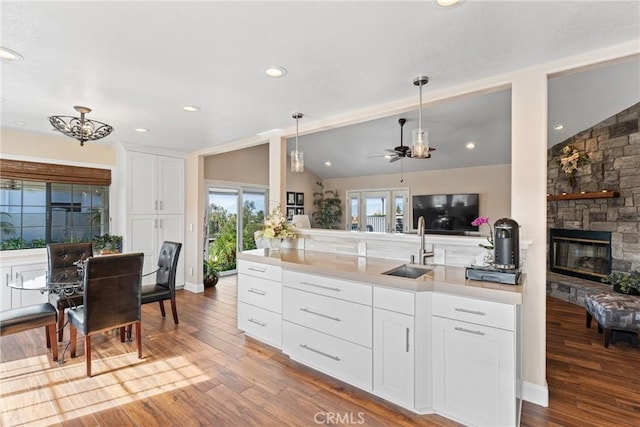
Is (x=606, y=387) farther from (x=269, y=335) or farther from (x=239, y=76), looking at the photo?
(x=239, y=76)

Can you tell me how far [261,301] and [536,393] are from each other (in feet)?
7.74

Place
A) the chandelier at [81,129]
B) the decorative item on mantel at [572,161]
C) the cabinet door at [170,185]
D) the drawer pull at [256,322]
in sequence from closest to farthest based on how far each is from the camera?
the chandelier at [81,129] < the drawer pull at [256,322] < the decorative item on mantel at [572,161] < the cabinet door at [170,185]

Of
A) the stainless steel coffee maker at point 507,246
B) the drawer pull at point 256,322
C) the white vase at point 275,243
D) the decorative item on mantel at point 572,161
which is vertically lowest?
the drawer pull at point 256,322

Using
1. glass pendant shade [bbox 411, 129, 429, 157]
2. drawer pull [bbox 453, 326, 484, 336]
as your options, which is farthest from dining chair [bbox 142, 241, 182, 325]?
drawer pull [bbox 453, 326, 484, 336]

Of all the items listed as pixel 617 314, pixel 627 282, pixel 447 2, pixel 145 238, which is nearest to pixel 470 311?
pixel 447 2

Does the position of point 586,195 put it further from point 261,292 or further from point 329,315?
point 261,292

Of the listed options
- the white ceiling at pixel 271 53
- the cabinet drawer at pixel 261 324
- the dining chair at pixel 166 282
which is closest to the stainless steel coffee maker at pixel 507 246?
the white ceiling at pixel 271 53

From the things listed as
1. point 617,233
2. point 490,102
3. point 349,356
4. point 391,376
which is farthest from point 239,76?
point 617,233

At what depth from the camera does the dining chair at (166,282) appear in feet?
11.6

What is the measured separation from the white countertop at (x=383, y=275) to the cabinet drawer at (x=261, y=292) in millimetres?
211

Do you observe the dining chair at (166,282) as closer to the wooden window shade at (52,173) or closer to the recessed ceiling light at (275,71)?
the wooden window shade at (52,173)

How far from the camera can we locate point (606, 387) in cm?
239

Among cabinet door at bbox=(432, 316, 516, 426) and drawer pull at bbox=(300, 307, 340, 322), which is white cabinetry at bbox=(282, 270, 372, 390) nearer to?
drawer pull at bbox=(300, 307, 340, 322)
